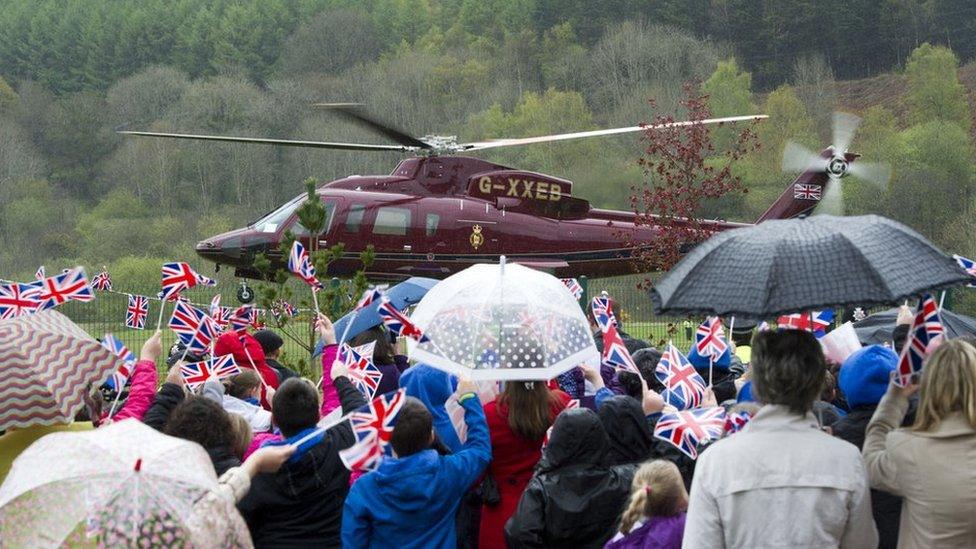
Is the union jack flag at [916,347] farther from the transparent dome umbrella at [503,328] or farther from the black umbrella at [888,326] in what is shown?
the black umbrella at [888,326]

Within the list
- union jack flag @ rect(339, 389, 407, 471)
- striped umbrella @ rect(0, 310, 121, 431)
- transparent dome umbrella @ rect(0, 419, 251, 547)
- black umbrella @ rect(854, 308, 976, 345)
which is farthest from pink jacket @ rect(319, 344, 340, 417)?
black umbrella @ rect(854, 308, 976, 345)

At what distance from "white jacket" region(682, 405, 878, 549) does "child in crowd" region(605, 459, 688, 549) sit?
1.80 ft

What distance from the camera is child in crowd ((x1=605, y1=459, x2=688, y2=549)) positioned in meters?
4.45

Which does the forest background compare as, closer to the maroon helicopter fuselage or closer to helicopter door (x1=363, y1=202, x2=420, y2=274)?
the maroon helicopter fuselage

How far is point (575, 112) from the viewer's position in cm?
5847

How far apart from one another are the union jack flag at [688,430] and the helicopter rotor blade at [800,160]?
13183 mm

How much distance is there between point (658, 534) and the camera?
446 cm

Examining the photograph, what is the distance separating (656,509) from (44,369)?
7.52 ft

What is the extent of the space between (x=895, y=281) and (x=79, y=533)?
242cm

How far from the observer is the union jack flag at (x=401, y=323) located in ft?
19.6

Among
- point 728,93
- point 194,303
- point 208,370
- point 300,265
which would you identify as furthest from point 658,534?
point 728,93

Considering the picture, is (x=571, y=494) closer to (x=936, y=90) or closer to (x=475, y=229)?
(x=475, y=229)

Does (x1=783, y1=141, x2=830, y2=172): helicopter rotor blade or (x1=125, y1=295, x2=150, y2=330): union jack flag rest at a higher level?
(x1=783, y1=141, x2=830, y2=172): helicopter rotor blade

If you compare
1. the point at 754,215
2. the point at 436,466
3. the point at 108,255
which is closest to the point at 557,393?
the point at 436,466
